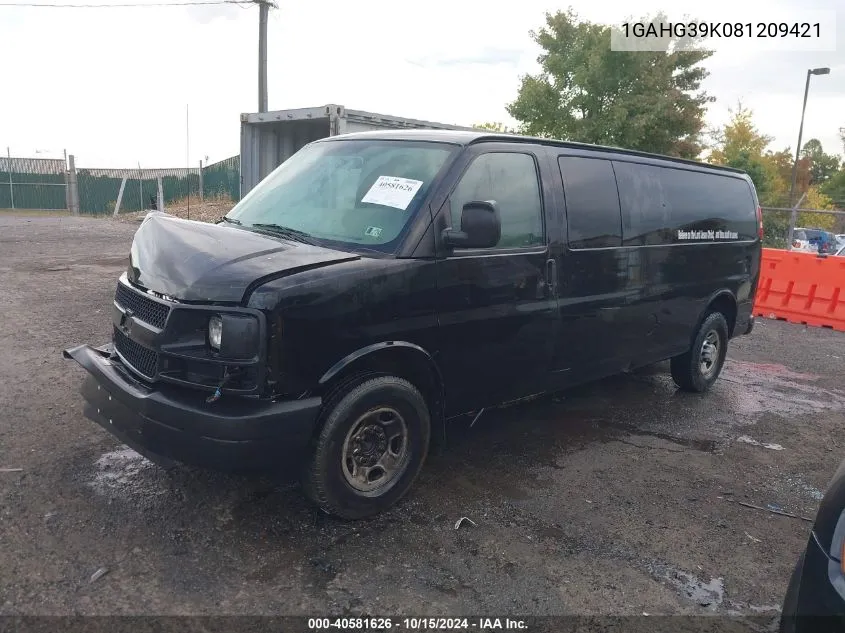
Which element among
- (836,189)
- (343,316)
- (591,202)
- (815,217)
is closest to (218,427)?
(343,316)

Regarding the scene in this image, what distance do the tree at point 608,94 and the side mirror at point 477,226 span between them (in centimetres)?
2175

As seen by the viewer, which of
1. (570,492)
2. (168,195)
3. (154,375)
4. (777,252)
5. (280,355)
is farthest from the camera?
(168,195)

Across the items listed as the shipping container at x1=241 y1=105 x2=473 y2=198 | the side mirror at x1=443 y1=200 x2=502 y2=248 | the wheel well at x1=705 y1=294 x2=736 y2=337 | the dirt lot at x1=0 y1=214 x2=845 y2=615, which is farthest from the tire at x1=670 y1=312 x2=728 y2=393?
the shipping container at x1=241 y1=105 x2=473 y2=198

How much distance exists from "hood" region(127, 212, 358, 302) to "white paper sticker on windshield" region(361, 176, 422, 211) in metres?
0.48

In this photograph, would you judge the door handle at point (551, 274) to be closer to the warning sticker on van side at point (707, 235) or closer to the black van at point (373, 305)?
the black van at point (373, 305)

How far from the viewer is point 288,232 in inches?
155

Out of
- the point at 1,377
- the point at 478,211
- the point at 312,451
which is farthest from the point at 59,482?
the point at 478,211

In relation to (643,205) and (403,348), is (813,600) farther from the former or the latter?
(643,205)

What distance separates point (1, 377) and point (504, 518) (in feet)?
14.4

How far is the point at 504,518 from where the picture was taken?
3770 mm

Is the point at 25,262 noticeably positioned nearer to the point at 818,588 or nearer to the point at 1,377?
the point at 1,377

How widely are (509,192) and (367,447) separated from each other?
1.79 m

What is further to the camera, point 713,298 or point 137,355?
point 713,298

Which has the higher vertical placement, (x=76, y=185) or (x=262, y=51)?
(x=262, y=51)
